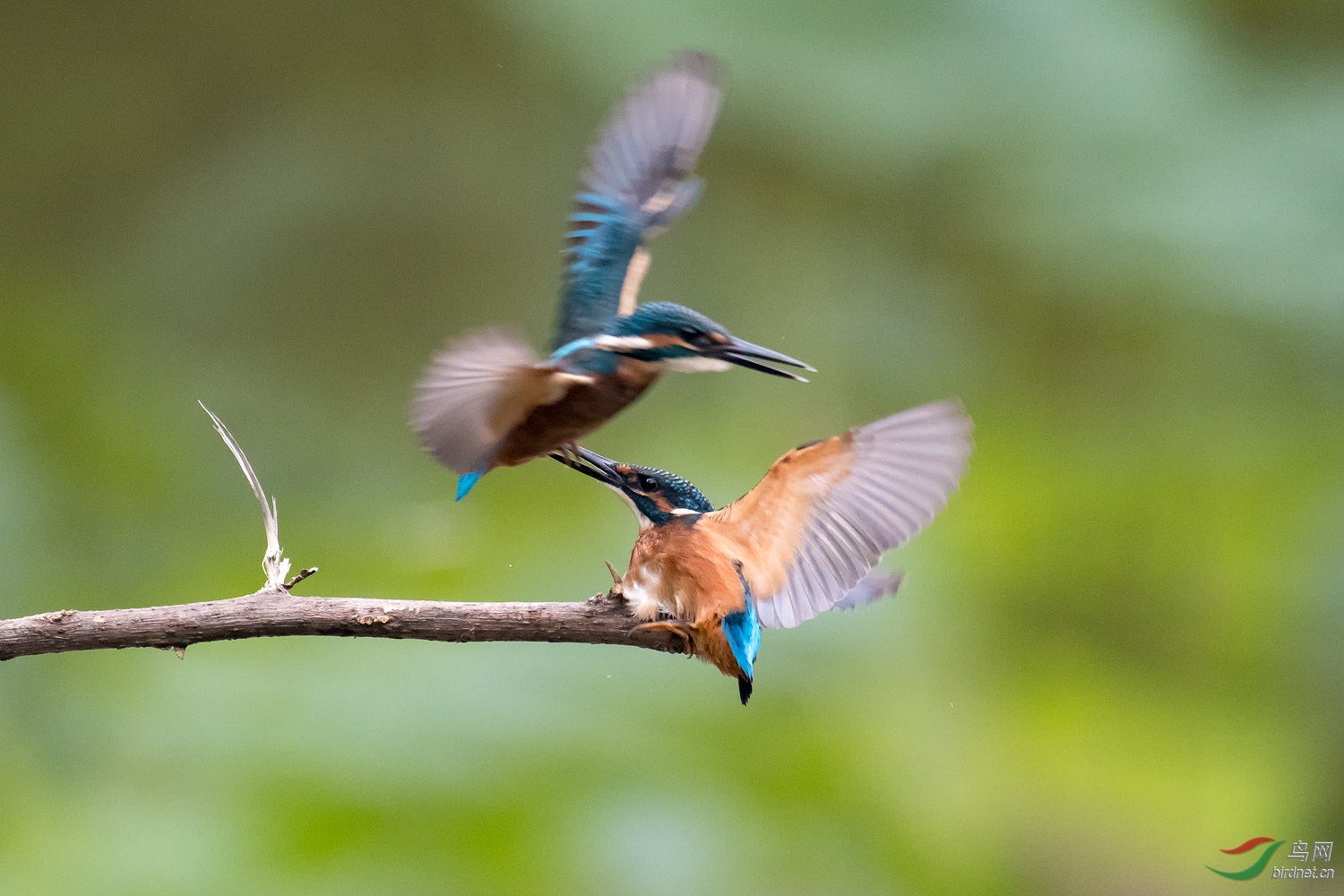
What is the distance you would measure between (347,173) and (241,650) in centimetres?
121

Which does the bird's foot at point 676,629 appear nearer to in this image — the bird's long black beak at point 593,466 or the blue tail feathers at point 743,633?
the blue tail feathers at point 743,633

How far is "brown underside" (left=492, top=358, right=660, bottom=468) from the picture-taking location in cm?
85

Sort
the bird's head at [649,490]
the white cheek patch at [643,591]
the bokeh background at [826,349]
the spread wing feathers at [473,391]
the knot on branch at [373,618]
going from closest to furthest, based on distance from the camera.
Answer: the spread wing feathers at [473,391] → the knot on branch at [373,618] → the white cheek patch at [643,591] → the bird's head at [649,490] → the bokeh background at [826,349]

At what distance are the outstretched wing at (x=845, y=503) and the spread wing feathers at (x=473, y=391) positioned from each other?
29 centimetres

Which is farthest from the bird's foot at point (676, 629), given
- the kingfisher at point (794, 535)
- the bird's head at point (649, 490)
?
the bird's head at point (649, 490)

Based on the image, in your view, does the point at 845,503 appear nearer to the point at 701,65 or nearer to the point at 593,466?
the point at 593,466

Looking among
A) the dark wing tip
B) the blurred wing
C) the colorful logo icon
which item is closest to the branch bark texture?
the blurred wing

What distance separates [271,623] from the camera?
1.00 metres

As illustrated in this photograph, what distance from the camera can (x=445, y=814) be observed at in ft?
7.34

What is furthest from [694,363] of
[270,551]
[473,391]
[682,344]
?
[270,551]

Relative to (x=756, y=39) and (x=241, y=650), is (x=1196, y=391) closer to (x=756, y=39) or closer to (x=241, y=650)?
(x=756, y=39)

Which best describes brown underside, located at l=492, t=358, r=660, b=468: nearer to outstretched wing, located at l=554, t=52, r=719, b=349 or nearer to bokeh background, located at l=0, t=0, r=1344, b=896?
outstretched wing, located at l=554, t=52, r=719, b=349

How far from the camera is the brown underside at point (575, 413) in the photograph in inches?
33.4

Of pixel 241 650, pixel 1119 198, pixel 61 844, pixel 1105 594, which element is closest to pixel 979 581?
pixel 1105 594
